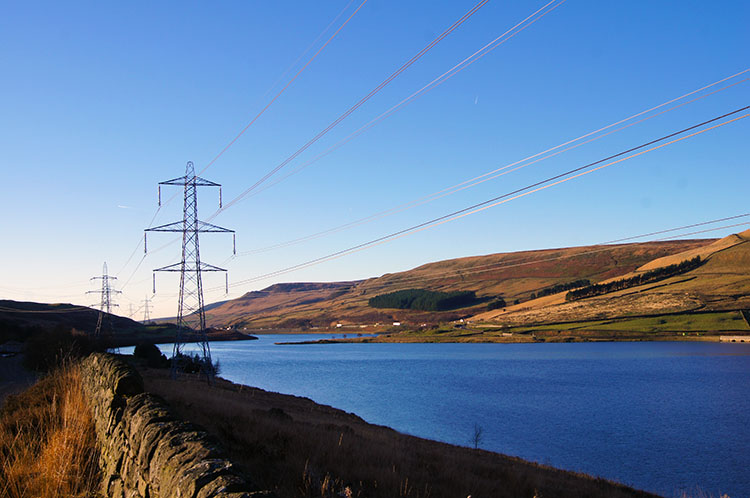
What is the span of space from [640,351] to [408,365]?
179 feet

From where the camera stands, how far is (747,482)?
2767cm

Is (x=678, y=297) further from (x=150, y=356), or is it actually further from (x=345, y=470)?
(x=345, y=470)

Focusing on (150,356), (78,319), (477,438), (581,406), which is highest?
(78,319)

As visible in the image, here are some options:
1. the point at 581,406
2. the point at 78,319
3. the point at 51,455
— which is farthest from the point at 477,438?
the point at 78,319

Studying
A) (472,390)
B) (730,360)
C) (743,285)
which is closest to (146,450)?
(472,390)

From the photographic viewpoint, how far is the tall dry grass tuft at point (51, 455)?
8094 millimetres

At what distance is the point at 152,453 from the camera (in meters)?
6.43

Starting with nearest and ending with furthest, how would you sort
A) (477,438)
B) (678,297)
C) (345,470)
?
(345,470), (477,438), (678,297)

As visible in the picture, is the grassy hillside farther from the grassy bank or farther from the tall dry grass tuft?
the tall dry grass tuft

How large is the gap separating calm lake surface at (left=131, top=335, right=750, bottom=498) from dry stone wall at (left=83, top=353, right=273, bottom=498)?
26.0 m

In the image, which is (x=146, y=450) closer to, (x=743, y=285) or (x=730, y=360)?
(x=730, y=360)

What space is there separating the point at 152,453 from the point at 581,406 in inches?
2025

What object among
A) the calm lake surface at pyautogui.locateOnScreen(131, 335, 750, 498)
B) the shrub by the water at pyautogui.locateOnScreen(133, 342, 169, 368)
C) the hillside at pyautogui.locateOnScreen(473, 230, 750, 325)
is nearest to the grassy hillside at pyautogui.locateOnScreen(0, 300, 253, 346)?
the calm lake surface at pyautogui.locateOnScreen(131, 335, 750, 498)

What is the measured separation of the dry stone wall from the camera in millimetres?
4926
